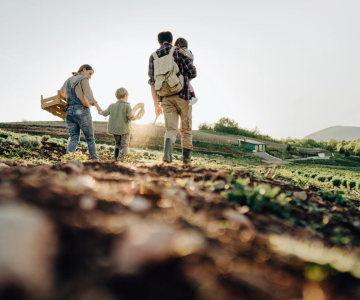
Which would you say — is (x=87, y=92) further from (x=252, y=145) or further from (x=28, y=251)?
(x=252, y=145)

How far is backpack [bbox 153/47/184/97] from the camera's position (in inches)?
172

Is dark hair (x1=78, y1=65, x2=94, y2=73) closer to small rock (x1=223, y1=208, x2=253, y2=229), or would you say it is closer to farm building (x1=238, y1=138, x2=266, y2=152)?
small rock (x1=223, y1=208, x2=253, y2=229)

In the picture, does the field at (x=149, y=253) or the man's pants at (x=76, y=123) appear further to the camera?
the man's pants at (x=76, y=123)

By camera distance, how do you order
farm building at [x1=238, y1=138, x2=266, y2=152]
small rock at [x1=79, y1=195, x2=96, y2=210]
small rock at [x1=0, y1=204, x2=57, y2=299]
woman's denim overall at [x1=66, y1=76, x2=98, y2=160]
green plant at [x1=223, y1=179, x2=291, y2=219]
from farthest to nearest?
farm building at [x1=238, y1=138, x2=266, y2=152], woman's denim overall at [x1=66, y1=76, x2=98, y2=160], green plant at [x1=223, y1=179, x2=291, y2=219], small rock at [x1=79, y1=195, x2=96, y2=210], small rock at [x1=0, y1=204, x2=57, y2=299]

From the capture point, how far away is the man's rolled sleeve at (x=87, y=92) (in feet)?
17.3

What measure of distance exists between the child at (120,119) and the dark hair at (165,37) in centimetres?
218

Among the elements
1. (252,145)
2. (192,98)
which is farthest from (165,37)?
(252,145)

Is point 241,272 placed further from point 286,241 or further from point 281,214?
point 281,214

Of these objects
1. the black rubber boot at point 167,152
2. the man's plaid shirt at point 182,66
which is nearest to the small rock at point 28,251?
the black rubber boot at point 167,152

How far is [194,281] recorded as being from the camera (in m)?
0.69

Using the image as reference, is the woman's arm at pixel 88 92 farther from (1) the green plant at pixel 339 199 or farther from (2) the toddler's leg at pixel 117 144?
(1) the green plant at pixel 339 199

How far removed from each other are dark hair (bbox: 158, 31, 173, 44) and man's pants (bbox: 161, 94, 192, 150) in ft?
3.95

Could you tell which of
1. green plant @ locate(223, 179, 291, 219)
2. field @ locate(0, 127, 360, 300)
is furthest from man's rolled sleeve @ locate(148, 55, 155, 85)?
field @ locate(0, 127, 360, 300)

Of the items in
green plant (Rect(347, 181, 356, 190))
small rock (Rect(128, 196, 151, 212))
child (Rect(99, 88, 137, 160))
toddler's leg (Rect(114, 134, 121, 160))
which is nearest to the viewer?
small rock (Rect(128, 196, 151, 212))
